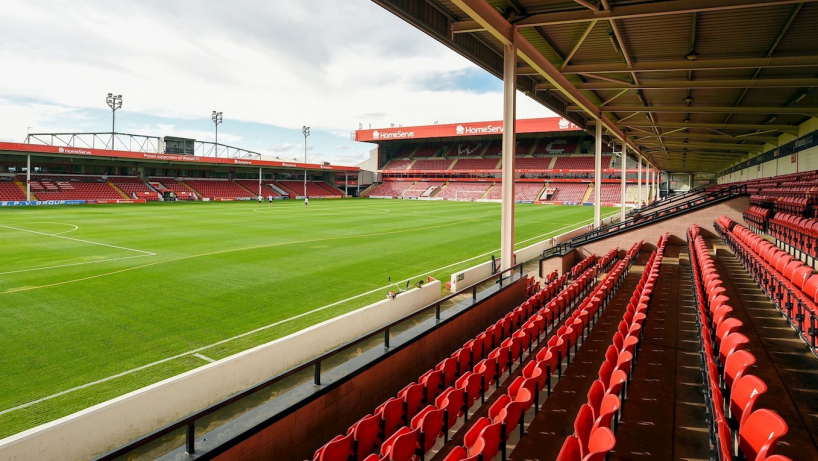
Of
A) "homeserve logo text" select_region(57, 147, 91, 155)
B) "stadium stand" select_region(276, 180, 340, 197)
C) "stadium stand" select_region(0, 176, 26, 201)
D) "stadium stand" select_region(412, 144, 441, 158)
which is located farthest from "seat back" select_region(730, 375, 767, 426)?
"stadium stand" select_region(412, 144, 441, 158)

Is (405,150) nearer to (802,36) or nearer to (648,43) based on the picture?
(648,43)

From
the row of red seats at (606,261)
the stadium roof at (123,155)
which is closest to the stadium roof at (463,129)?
the stadium roof at (123,155)

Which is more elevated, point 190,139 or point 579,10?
point 190,139

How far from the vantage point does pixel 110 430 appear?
16.2ft

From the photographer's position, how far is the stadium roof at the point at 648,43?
9.09 m

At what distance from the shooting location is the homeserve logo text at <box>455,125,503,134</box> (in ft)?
197

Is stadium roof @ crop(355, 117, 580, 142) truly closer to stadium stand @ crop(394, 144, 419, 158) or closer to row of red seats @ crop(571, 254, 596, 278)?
stadium stand @ crop(394, 144, 419, 158)

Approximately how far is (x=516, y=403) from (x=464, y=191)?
2459 inches

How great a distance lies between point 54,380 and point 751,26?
15274mm

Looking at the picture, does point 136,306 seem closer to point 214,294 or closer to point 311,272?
point 214,294

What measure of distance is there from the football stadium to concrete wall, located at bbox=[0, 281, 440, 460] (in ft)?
0.09

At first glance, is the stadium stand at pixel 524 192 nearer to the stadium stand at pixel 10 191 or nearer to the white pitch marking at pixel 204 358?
the stadium stand at pixel 10 191

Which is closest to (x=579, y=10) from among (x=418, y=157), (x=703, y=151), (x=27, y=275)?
(x=27, y=275)

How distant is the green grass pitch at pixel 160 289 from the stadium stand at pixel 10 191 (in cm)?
1971
